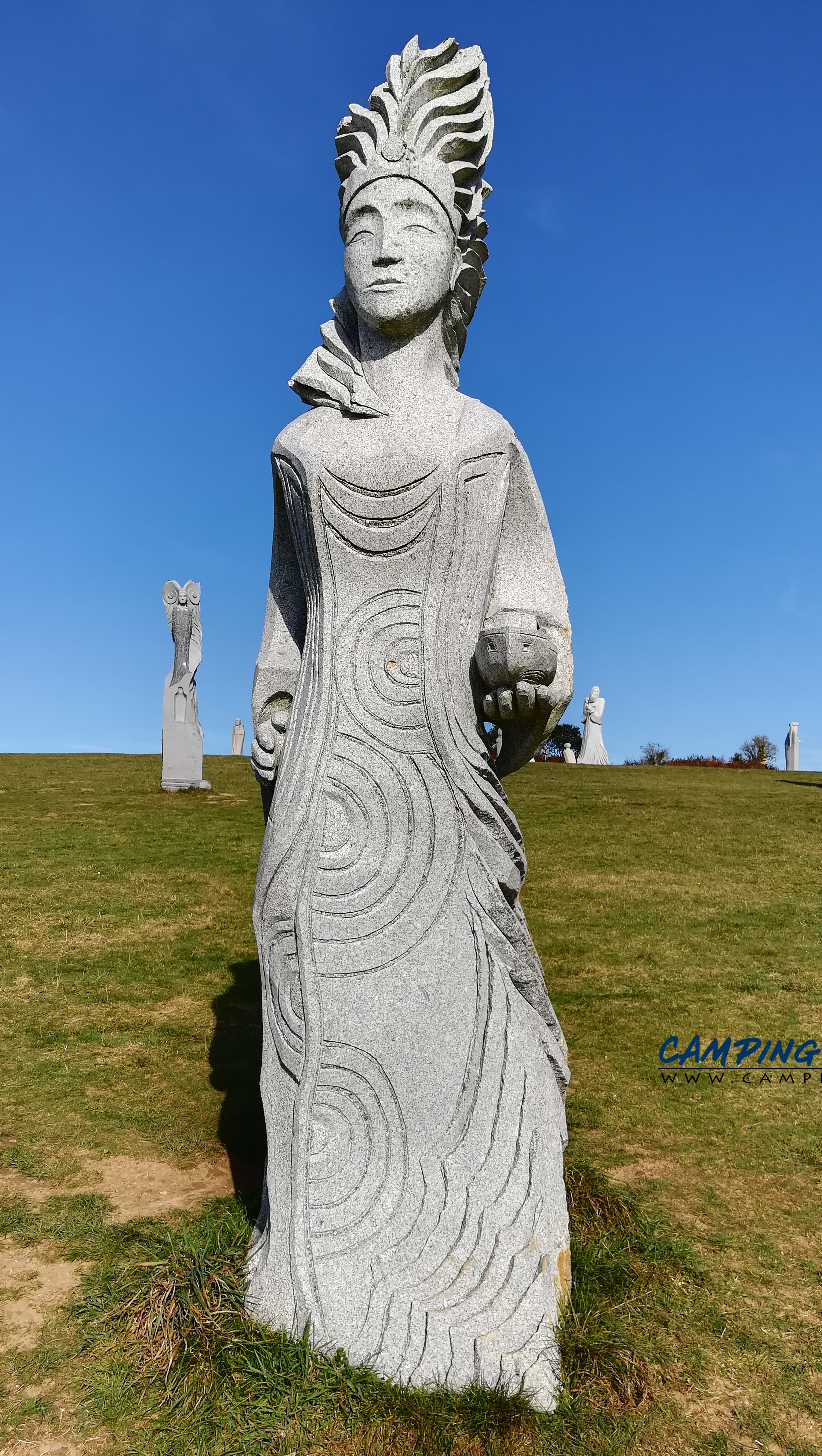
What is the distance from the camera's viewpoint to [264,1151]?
17.9 ft

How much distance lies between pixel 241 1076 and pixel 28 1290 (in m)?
2.53

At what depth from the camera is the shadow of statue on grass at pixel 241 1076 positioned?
17.2 ft

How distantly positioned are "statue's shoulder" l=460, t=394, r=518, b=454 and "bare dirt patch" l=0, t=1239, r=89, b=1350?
3.74 meters

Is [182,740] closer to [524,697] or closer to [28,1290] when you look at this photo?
[28,1290]

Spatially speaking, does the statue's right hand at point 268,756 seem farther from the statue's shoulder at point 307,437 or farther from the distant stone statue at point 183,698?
the distant stone statue at point 183,698

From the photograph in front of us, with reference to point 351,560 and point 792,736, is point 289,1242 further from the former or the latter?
point 792,736

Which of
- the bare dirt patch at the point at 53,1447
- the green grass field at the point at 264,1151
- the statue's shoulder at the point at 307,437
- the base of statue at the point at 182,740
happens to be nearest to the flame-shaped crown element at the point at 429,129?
the statue's shoulder at the point at 307,437

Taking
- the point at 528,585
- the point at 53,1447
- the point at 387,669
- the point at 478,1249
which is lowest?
the point at 53,1447

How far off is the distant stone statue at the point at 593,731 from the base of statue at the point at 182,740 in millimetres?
12112

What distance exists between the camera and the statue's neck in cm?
361

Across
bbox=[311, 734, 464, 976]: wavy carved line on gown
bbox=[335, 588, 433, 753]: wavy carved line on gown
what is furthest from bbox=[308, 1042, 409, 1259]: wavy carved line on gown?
bbox=[335, 588, 433, 753]: wavy carved line on gown

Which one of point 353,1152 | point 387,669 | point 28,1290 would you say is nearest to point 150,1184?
point 28,1290

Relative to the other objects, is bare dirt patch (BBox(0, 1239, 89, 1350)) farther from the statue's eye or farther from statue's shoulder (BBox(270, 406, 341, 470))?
the statue's eye

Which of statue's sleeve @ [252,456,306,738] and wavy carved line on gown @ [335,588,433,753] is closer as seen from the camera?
wavy carved line on gown @ [335,588,433,753]
